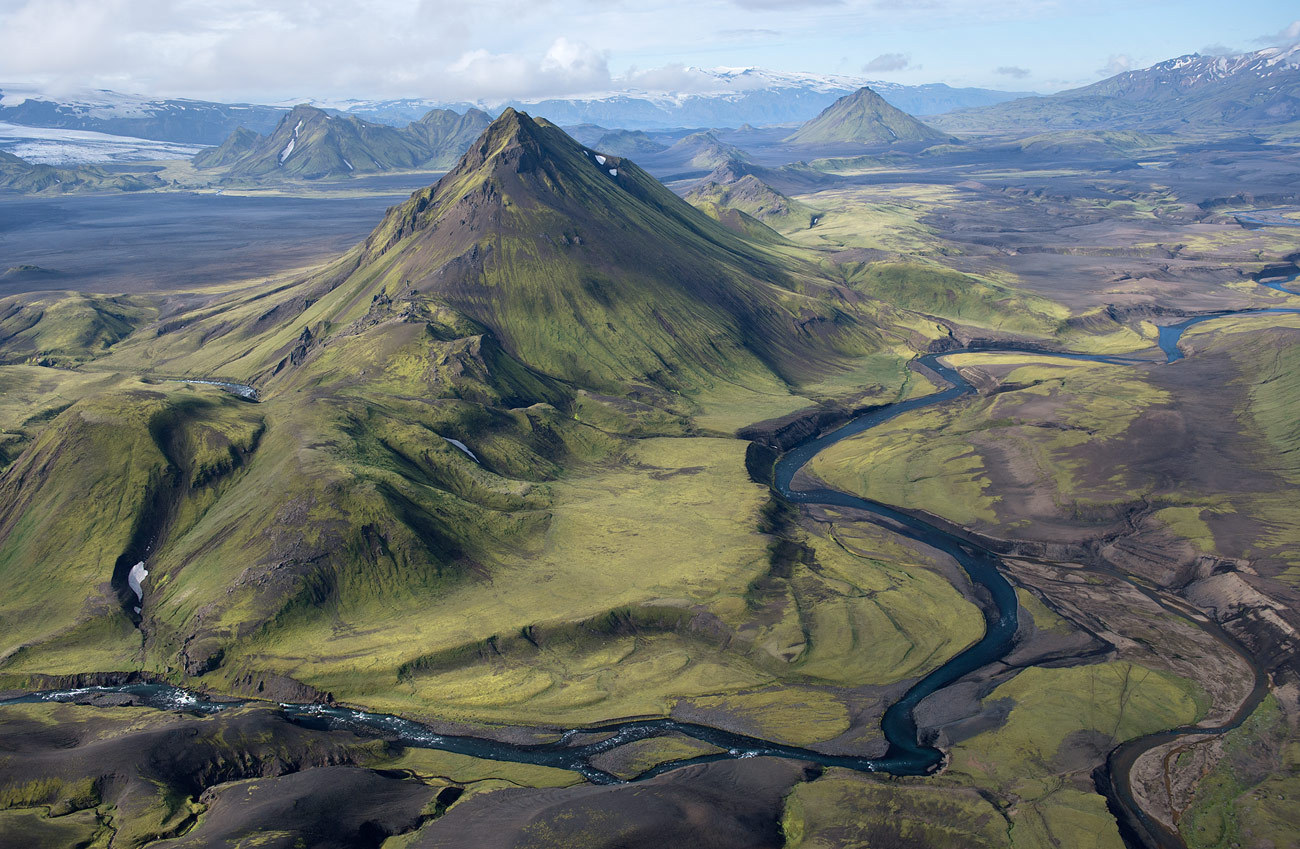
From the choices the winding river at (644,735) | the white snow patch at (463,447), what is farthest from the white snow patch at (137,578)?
the white snow patch at (463,447)

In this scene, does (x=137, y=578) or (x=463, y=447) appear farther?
(x=463, y=447)

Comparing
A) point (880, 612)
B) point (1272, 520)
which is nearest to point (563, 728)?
point (880, 612)

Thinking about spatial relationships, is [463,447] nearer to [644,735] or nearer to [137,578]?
[137,578]

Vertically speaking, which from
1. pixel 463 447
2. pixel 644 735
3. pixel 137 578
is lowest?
pixel 644 735

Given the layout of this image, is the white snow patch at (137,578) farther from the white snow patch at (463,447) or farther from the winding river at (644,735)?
the white snow patch at (463,447)

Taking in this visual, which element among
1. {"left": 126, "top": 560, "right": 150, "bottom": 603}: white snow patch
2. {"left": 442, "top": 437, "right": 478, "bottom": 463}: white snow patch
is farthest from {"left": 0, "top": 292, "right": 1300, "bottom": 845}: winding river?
{"left": 442, "top": 437, "right": 478, "bottom": 463}: white snow patch

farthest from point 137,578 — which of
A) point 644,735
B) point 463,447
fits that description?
point 644,735

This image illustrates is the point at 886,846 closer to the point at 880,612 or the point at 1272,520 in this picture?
the point at 880,612

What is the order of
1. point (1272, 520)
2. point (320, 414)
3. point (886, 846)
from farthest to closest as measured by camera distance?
point (320, 414)
point (1272, 520)
point (886, 846)
